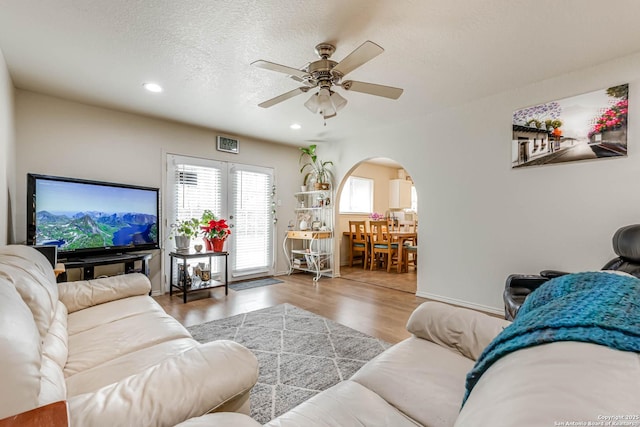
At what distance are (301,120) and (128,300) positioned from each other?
9.98ft

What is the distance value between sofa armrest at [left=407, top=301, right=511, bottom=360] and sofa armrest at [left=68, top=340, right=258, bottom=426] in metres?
0.96

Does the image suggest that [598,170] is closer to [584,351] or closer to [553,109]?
[553,109]

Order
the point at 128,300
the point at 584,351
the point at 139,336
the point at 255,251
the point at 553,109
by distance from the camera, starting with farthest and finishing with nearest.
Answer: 1. the point at 255,251
2. the point at 553,109
3. the point at 128,300
4. the point at 139,336
5. the point at 584,351

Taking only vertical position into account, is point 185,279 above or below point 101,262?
below

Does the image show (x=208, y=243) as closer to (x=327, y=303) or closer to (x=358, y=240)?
(x=327, y=303)

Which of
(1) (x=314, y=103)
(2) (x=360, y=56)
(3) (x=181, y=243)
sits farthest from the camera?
(3) (x=181, y=243)

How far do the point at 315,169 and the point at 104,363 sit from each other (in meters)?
4.62

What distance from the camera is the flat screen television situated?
9.96ft

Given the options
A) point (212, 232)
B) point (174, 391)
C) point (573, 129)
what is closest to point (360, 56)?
point (174, 391)

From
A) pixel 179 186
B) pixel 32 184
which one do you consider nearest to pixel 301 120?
pixel 179 186

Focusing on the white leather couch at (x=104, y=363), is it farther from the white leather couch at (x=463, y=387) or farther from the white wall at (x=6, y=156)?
the white wall at (x=6, y=156)

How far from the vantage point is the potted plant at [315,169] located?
5.36 metres

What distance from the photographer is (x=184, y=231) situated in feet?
13.2

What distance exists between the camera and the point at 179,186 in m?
4.32
